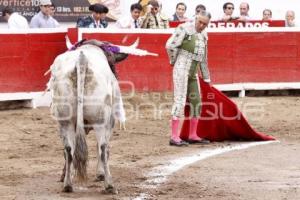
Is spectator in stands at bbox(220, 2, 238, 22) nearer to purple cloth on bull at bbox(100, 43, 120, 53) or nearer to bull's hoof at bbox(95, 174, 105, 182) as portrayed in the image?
Answer: purple cloth on bull at bbox(100, 43, 120, 53)

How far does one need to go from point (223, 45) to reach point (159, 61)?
1.09 metres

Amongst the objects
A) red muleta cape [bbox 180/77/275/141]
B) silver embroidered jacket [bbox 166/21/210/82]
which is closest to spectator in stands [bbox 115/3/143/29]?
red muleta cape [bbox 180/77/275/141]

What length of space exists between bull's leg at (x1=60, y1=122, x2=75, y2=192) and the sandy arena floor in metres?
0.08

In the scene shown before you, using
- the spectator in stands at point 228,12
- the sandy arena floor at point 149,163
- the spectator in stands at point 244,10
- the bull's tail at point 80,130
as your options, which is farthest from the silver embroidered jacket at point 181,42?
the spectator in stands at point 244,10

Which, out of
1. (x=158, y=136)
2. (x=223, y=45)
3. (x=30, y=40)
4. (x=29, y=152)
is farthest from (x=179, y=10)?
(x=29, y=152)

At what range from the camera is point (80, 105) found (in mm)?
6160

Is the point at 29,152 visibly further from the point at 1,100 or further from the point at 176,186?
the point at 1,100

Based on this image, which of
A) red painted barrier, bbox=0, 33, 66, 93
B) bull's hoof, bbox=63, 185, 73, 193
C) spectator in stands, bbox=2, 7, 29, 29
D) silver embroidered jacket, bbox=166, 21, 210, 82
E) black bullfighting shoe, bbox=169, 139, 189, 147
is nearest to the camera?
bull's hoof, bbox=63, 185, 73, 193

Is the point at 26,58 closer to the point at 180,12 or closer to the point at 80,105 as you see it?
the point at 180,12

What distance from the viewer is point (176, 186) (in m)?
6.59

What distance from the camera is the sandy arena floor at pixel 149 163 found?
6340mm

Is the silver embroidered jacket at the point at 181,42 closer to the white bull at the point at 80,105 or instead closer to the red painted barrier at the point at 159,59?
the white bull at the point at 80,105

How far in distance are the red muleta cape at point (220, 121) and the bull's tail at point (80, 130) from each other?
3.19 metres

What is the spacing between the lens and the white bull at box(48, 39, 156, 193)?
20.3 feet
